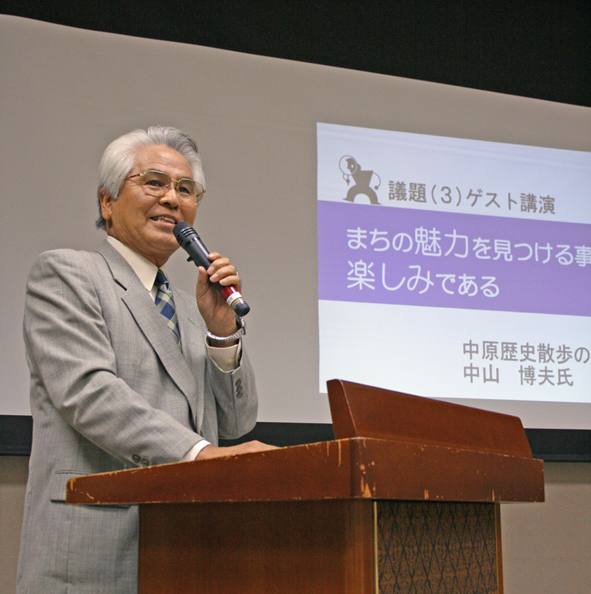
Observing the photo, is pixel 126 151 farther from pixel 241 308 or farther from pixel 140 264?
pixel 241 308

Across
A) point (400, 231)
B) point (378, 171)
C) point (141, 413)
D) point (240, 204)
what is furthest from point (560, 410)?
point (141, 413)

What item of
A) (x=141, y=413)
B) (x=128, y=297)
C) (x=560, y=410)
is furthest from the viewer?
(x=560, y=410)

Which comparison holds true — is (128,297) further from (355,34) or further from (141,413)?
(355,34)

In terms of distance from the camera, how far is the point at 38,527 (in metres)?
1.18

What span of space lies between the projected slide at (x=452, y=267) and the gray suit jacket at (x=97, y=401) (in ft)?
4.33

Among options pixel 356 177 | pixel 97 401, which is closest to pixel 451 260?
pixel 356 177

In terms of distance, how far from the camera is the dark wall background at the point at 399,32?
2830 millimetres

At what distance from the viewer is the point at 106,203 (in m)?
1.60

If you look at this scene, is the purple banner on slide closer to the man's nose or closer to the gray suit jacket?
the man's nose

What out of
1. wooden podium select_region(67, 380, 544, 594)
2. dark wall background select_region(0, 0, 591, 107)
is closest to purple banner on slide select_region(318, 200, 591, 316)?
dark wall background select_region(0, 0, 591, 107)

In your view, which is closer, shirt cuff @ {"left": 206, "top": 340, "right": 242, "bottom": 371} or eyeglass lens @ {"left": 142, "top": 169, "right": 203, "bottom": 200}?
shirt cuff @ {"left": 206, "top": 340, "right": 242, "bottom": 371}

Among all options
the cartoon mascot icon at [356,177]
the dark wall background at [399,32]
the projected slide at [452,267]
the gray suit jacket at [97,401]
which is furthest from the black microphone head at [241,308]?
the dark wall background at [399,32]

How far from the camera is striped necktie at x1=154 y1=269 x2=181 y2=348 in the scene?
1.46 m

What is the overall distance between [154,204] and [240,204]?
1.19 meters
